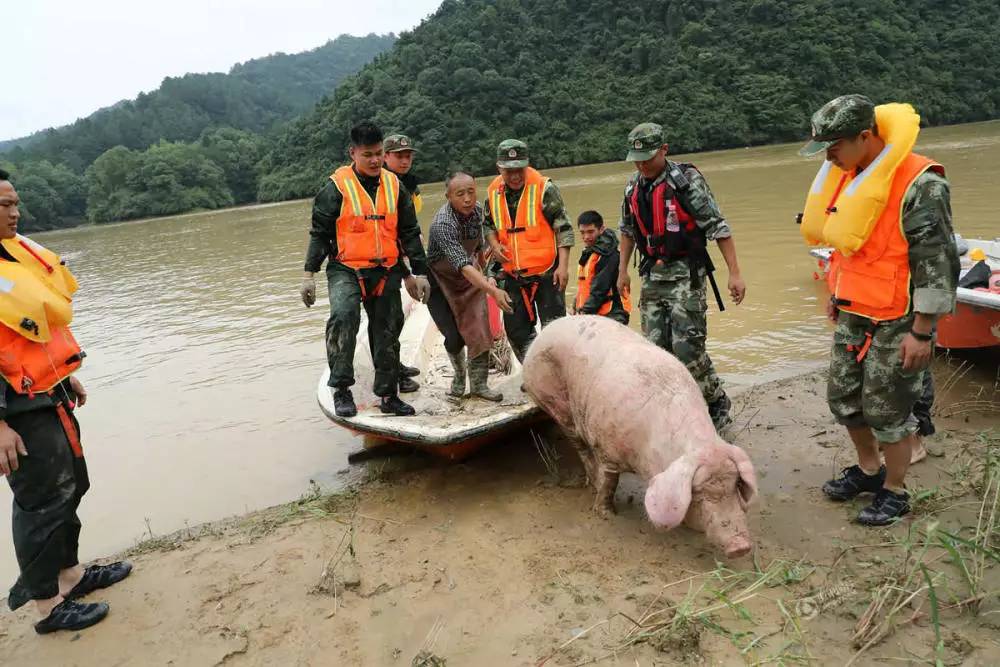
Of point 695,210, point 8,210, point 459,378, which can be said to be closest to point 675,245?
point 695,210

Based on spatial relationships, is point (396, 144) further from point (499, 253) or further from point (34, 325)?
point (34, 325)

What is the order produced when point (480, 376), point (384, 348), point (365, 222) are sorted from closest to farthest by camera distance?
point (365, 222)
point (384, 348)
point (480, 376)

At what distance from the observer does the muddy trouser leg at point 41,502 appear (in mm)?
3387

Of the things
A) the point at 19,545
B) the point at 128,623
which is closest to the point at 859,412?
the point at 128,623

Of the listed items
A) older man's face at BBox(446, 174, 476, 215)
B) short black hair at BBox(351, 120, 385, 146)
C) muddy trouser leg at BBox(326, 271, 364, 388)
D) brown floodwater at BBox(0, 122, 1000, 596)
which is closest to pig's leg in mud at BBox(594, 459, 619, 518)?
muddy trouser leg at BBox(326, 271, 364, 388)

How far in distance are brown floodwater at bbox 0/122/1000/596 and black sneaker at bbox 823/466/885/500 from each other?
7.85ft

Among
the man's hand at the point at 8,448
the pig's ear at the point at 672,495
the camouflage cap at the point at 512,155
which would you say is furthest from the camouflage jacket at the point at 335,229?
the pig's ear at the point at 672,495

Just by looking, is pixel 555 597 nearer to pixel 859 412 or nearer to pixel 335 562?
pixel 335 562

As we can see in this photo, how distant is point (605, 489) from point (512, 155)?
8.83ft

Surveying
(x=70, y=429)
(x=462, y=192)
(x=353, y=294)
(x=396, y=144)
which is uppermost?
(x=396, y=144)

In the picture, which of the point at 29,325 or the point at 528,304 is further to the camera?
the point at 528,304

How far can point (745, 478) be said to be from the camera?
3.13 metres

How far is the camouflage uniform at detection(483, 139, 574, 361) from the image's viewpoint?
17.1ft

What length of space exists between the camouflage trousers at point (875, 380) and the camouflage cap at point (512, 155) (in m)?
2.65
